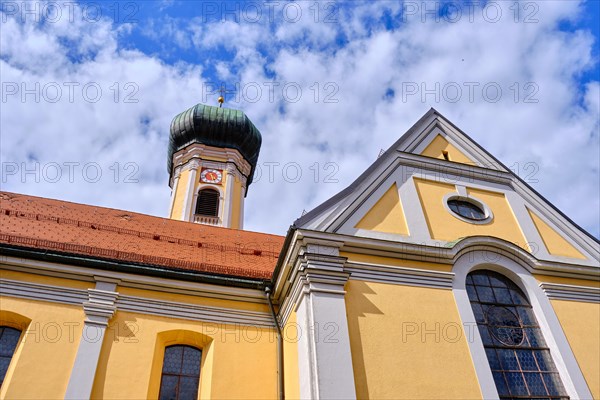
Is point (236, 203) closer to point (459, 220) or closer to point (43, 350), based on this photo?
point (459, 220)

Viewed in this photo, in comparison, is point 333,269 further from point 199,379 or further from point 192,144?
point 192,144

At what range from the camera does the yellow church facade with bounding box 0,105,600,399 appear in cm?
889

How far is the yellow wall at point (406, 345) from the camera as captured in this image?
842 centimetres

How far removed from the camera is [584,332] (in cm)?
1036

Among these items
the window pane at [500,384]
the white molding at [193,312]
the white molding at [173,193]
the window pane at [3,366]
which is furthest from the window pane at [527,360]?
the white molding at [173,193]

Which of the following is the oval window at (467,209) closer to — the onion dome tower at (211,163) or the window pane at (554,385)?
the window pane at (554,385)

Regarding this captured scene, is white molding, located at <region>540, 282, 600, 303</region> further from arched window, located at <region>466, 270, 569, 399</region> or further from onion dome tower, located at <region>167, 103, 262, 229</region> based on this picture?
onion dome tower, located at <region>167, 103, 262, 229</region>

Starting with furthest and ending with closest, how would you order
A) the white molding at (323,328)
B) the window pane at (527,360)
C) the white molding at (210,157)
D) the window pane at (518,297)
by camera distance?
the white molding at (210,157) → the window pane at (518,297) → the window pane at (527,360) → the white molding at (323,328)

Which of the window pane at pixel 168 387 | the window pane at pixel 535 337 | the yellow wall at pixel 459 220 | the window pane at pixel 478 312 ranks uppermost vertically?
the yellow wall at pixel 459 220

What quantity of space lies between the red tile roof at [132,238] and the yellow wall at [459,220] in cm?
387

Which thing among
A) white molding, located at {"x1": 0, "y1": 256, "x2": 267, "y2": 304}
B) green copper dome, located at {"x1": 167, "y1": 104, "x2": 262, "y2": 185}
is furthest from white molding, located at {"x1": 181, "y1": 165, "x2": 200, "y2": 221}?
white molding, located at {"x1": 0, "y1": 256, "x2": 267, "y2": 304}

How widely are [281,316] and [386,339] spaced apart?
2.69 meters

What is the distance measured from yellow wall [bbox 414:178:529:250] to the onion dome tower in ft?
40.5

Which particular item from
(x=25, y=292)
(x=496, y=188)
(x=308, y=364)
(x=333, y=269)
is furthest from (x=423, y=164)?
(x=25, y=292)
